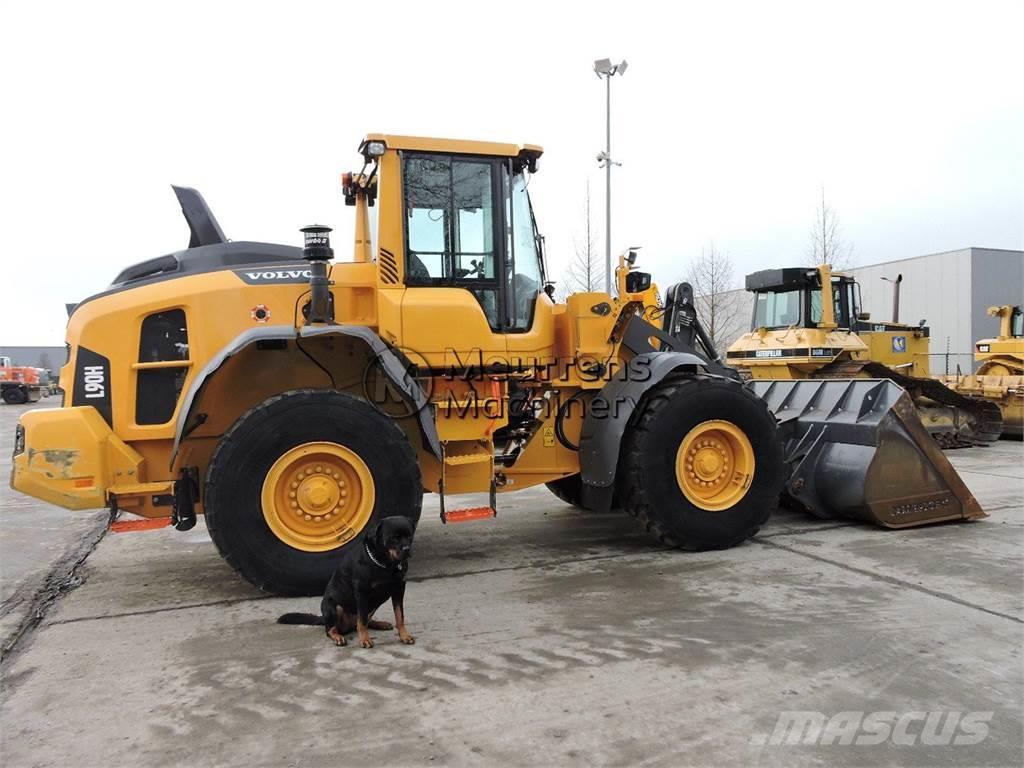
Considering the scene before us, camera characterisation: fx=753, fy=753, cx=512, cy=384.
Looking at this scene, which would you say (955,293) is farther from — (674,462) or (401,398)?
(401,398)

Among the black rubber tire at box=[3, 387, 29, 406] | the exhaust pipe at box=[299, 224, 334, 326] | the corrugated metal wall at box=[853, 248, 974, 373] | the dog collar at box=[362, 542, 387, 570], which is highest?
the corrugated metal wall at box=[853, 248, 974, 373]

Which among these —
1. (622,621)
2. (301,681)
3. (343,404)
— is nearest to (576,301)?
(343,404)

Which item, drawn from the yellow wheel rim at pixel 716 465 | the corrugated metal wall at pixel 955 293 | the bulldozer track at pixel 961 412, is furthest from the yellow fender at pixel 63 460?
the corrugated metal wall at pixel 955 293

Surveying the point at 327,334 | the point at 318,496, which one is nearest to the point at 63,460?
the point at 318,496

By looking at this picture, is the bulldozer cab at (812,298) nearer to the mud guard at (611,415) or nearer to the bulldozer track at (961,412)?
the bulldozer track at (961,412)

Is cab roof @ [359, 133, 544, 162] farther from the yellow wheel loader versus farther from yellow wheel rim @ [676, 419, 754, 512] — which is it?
yellow wheel rim @ [676, 419, 754, 512]

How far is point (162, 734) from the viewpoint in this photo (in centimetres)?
313

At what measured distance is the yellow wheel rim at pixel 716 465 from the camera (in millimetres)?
5902

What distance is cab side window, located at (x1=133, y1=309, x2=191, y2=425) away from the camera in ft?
16.5

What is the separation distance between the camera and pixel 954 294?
33531 mm

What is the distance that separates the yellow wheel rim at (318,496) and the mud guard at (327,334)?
21.1 inches

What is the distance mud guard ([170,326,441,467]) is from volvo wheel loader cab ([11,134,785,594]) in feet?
0.05

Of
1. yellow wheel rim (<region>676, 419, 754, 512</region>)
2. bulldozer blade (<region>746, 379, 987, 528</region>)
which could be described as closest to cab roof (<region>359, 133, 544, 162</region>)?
yellow wheel rim (<region>676, 419, 754, 512</region>)

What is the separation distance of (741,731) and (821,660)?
91cm
